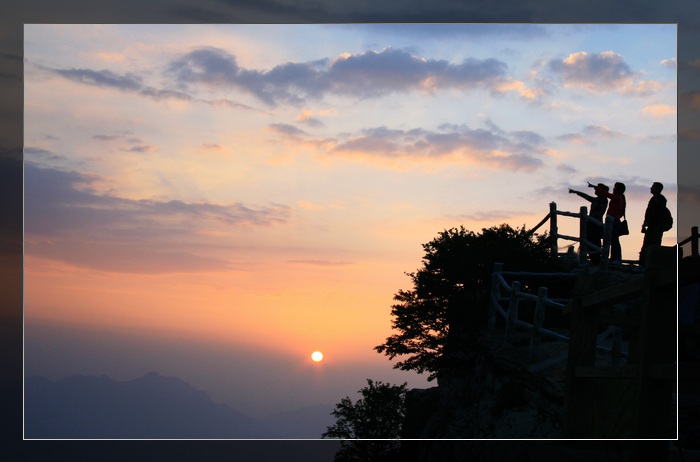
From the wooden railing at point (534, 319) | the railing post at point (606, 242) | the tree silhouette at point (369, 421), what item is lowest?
the tree silhouette at point (369, 421)

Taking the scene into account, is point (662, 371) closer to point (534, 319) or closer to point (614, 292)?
point (614, 292)

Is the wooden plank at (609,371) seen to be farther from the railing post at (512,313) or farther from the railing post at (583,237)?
the railing post at (583,237)

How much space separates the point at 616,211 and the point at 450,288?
230 inches

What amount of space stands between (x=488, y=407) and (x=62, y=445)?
6823cm

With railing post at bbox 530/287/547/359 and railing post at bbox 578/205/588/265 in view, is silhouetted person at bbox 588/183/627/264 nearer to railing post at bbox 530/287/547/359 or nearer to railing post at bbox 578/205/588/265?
railing post at bbox 578/205/588/265

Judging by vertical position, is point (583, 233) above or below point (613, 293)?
above

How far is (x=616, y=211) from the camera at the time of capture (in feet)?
45.8

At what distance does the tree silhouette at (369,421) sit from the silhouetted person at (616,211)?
14.7 metres

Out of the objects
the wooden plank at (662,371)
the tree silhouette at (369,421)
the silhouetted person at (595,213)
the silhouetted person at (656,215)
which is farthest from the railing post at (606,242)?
the tree silhouette at (369,421)

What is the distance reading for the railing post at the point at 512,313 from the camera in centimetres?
1083

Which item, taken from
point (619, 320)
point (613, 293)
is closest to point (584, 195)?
point (619, 320)

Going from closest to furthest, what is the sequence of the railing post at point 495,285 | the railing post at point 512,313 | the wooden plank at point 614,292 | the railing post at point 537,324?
the wooden plank at point 614,292, the railing post at point 537,324, the railing post at point 512,313, the railing post at point 495,285

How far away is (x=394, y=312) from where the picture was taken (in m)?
19.3

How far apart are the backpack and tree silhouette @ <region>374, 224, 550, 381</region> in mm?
4474
